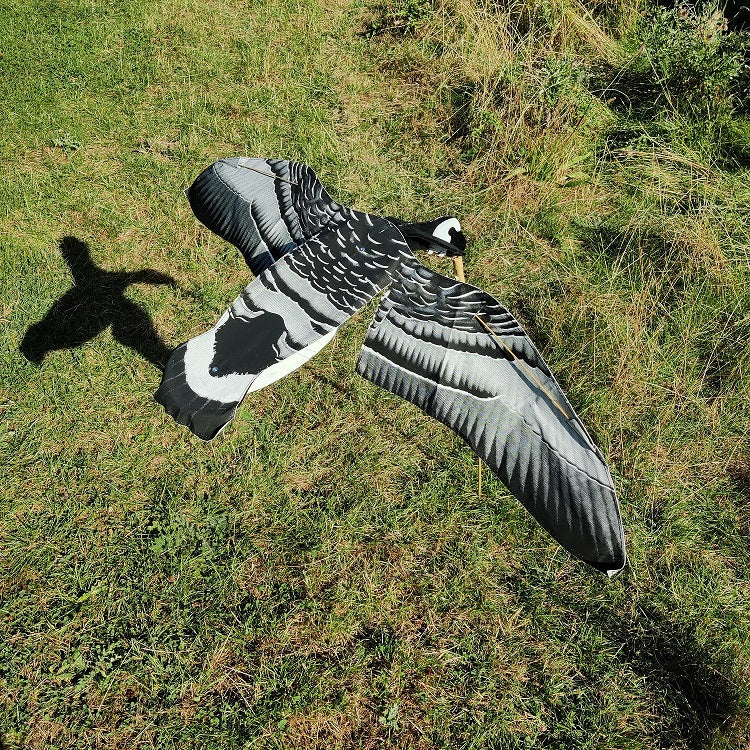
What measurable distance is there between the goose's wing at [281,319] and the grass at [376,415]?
102 cm

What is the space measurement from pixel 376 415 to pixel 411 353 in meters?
1.17

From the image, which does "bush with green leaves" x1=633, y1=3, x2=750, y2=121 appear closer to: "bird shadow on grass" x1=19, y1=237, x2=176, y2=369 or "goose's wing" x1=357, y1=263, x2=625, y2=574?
"goose's wing" x1=357, y1=263, x2=625, y2=574

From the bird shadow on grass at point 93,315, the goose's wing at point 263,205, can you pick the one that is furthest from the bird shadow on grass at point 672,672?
the bird shadow on grass at point 93,315

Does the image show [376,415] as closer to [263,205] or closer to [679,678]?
[263,205]

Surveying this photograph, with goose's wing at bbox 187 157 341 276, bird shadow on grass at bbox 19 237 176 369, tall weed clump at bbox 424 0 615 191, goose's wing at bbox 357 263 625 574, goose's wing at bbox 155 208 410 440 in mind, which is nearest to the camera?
goose's wing at bbox 357 263 625 574

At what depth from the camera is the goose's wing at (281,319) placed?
224cm

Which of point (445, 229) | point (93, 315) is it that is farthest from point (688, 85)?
point (93, 315)

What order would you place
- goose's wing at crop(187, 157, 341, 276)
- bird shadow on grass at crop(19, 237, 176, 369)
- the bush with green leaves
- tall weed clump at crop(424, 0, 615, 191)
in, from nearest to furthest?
goose's wing at crop(187, 157, 341, 276), bird shadow on grass at crop(19, 237, 176, 369), tall weed clump at crop(424, 0, 615, 191), the bush with green leaves

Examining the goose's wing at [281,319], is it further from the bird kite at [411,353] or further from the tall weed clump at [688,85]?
the tall weed clump at [688,85]

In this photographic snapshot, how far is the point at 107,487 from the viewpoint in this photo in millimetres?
3264

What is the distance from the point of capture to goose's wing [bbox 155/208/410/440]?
7.34ft

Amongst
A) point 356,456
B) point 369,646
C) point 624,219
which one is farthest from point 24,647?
point 624,219

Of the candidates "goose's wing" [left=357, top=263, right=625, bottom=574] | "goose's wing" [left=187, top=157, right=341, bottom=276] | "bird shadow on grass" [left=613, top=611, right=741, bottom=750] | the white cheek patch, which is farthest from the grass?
the white cheek patch

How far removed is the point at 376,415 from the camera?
3584 millimetres
